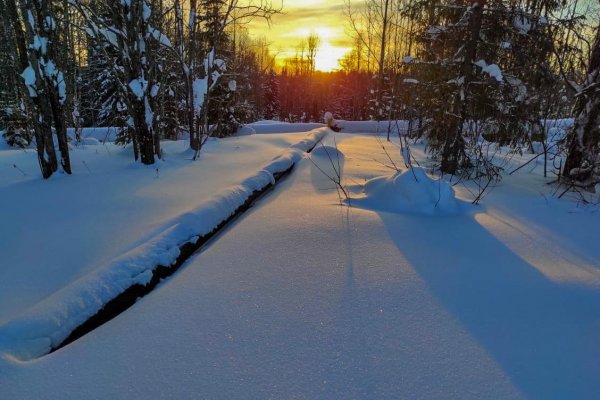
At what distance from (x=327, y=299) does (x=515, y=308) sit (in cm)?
122

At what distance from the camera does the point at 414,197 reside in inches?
162

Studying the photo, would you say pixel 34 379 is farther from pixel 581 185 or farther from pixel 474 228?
pixel 581 185

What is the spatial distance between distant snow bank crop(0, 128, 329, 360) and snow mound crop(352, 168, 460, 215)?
2050 millimetres

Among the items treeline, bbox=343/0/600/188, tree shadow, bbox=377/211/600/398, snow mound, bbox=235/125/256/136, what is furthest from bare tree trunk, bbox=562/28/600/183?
snow mound, bbox=235/125/256/136

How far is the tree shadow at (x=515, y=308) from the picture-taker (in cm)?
166

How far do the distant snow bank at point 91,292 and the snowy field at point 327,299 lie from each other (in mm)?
56

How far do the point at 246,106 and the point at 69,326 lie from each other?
17.0 meters

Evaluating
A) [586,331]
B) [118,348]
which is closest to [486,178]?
[586,331]

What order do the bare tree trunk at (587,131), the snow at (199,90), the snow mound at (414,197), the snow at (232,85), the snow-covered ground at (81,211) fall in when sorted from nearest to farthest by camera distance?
the snow-covered ground at (81,211) < the snow mound at (414,197) < the bare tree trunk at (587,131) < the snow at (199,90) < the snow at (232,85)

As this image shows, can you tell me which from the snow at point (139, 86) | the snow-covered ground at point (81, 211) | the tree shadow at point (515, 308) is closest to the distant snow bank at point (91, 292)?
the snow-covered ground at point (81, 211)

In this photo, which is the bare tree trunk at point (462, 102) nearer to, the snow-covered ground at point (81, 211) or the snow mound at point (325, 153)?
the snow mound at point (325, 153)

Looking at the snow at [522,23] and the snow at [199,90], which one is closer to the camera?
the snow at [522,23]

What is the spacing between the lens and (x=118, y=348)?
1.76 metres

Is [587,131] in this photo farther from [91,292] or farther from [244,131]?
[244,131]
